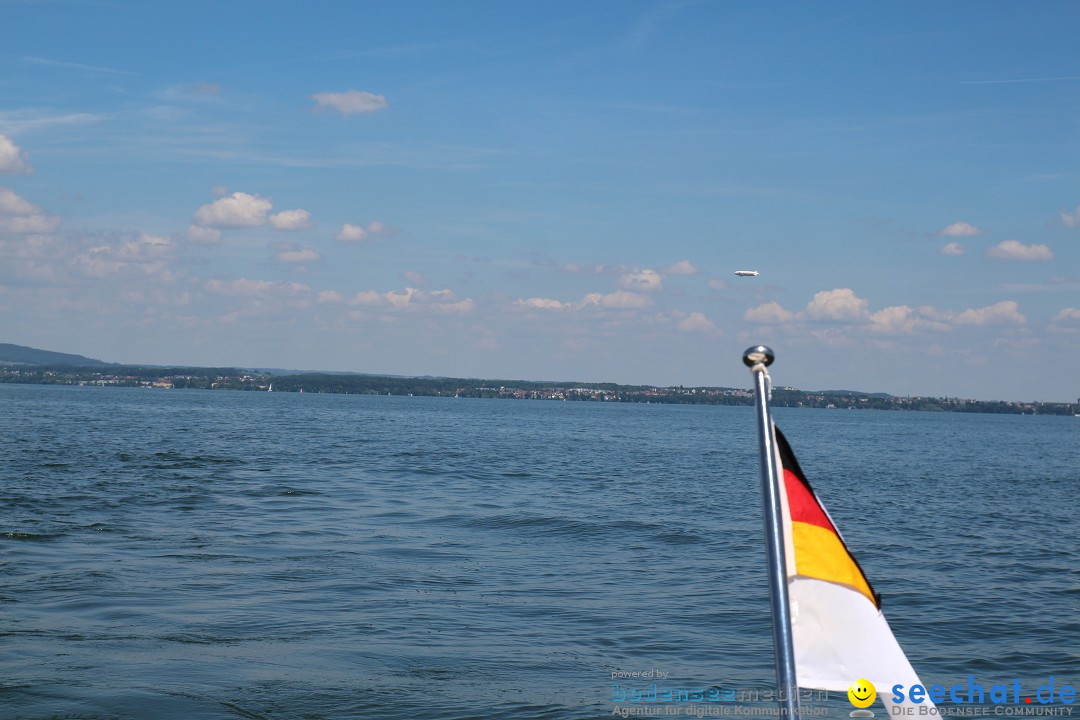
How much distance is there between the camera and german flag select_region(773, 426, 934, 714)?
16.7 feet

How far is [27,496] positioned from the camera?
3064cm

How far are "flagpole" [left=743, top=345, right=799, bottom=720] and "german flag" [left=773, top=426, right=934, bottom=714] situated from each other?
0.19 meters

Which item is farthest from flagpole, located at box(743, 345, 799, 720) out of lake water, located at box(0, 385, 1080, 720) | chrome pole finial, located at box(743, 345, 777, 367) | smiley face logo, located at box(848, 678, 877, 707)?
lake water, located at box(0, 385, 1080, 720)

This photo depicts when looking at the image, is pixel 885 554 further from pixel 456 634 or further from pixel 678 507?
pixel 456 634

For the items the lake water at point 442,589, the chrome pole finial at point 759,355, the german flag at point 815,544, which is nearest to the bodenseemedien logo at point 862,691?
the german flag at point 815,544

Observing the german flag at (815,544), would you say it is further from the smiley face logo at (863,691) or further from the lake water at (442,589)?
the lake water at (442,589)

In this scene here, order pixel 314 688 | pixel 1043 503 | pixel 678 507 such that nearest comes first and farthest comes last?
pixel 314 688, pixel 678 507, pixel 1043 503

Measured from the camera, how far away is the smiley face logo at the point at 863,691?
507 centimetres

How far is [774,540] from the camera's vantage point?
4.84 metres

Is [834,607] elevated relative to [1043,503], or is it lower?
elevated

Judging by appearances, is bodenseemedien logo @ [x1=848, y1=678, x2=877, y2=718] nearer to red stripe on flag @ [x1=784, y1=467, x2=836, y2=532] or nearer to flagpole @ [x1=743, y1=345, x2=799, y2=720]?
flagpole @ [x1=743, y1=345, x2=799, y2=720]

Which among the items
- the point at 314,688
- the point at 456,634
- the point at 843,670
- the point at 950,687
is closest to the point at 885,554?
the point at 950,687

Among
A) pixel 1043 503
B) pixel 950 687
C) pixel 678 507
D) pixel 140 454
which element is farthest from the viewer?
pixel 140 454

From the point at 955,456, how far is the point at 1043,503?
40.1 metres
